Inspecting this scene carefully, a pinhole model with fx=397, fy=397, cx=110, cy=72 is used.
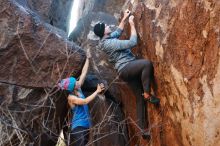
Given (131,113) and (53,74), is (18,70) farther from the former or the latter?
(131,113)

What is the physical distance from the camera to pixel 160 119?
6.44 m

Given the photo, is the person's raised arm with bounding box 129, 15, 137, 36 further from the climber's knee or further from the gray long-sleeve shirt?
the climber's knee

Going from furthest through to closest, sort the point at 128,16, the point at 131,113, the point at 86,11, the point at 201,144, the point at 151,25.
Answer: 1. the point at 86,11
2. the point at 131,113
3. the point at 128,16
4. the point at 151,25
5. the point at 201,144

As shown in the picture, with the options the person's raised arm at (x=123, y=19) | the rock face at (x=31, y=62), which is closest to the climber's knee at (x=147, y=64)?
the person's raised arm at (x=123, y=19)

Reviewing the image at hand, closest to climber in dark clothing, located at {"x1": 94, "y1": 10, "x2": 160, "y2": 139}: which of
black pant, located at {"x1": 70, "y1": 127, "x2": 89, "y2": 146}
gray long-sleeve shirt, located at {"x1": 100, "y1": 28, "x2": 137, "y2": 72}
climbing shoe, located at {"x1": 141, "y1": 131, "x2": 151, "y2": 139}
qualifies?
gray long-sleeve shirt, located at {"x1": 100, "y1": 28, "x2": 137, "y2": 72}

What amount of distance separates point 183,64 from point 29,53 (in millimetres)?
3087

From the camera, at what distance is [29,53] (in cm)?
732

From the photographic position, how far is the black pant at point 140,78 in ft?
20.5

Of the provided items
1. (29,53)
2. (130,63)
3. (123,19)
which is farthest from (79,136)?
(123,19)

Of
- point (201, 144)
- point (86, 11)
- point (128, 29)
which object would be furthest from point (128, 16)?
point (86, 11)

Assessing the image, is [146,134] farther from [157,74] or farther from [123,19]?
[123,19]

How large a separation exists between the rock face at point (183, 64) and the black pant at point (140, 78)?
15 centimetres

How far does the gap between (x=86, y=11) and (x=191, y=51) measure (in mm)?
6379

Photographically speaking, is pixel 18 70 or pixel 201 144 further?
pixel 18 70
